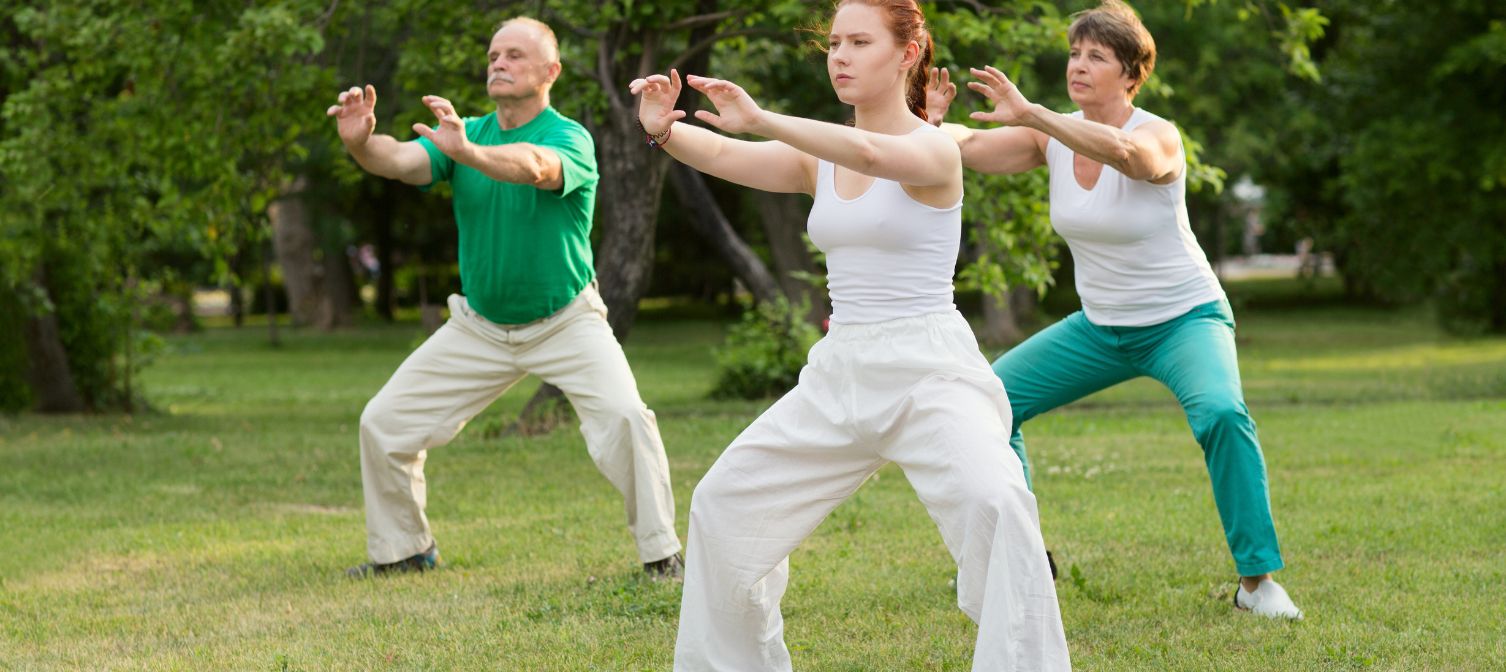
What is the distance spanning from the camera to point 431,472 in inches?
423

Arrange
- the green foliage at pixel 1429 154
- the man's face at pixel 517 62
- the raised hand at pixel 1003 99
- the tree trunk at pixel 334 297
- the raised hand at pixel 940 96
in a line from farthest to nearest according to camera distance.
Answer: the tree trunk at pixel 334 297, the green foliage at pixel 1429 154, the man's face at pixel 517 62, the raised hand at pixel 940 96, the raised hand at pixel 1003 99

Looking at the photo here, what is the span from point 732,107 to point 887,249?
2.07 feet

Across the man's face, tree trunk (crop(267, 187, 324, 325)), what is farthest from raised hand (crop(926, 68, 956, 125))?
tree trunk (crop(267, 187, 324, 325))

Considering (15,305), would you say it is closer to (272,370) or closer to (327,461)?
(327,461)

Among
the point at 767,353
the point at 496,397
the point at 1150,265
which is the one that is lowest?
the point at 767,353

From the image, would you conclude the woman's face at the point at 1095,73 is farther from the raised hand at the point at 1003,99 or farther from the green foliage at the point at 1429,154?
the green foliage at the point at 1429,154

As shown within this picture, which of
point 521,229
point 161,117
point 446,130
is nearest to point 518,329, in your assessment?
point 521,229

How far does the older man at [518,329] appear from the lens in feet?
20.8

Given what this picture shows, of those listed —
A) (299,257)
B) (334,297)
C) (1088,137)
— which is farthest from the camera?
(334,297)

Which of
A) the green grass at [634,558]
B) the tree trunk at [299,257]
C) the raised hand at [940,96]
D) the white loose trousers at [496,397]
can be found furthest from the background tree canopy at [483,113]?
the tree trunk at [299,257]

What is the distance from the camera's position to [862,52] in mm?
4160

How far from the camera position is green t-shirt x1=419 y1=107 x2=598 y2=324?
6.38 meters

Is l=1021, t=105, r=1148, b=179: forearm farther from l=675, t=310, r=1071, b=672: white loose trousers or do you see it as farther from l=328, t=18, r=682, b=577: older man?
l=328, t=18, r=682, b=577: older man

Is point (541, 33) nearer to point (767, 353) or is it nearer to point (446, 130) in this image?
point (446, 130)
